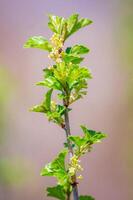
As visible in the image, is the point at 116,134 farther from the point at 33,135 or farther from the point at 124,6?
the point at 124,6

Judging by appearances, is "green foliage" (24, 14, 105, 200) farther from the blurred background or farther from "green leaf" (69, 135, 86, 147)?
the blurred background

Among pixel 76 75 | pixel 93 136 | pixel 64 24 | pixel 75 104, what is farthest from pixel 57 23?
pixel 75 104

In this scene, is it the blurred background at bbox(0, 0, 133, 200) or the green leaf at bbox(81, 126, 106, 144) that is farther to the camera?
the blurred background at bbox(0, 0, 133, 200)

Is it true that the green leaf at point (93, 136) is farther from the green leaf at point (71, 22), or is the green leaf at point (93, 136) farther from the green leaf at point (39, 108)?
the green leaf at point (71, 22)

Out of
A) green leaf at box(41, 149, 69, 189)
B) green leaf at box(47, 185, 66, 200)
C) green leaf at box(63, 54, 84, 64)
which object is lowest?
green leaf at box(47, 185, 66, 200)

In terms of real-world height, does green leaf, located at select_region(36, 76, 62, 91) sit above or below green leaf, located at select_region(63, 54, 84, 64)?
below

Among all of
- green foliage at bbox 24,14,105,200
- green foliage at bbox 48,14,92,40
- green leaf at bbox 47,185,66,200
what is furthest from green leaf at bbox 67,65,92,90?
green leaf at bbox 47,185,66,200

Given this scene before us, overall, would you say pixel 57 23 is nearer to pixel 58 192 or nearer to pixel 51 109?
pixel 51 109

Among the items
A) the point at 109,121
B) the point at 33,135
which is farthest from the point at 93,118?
the point at 33,135

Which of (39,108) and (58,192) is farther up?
(39,108)
